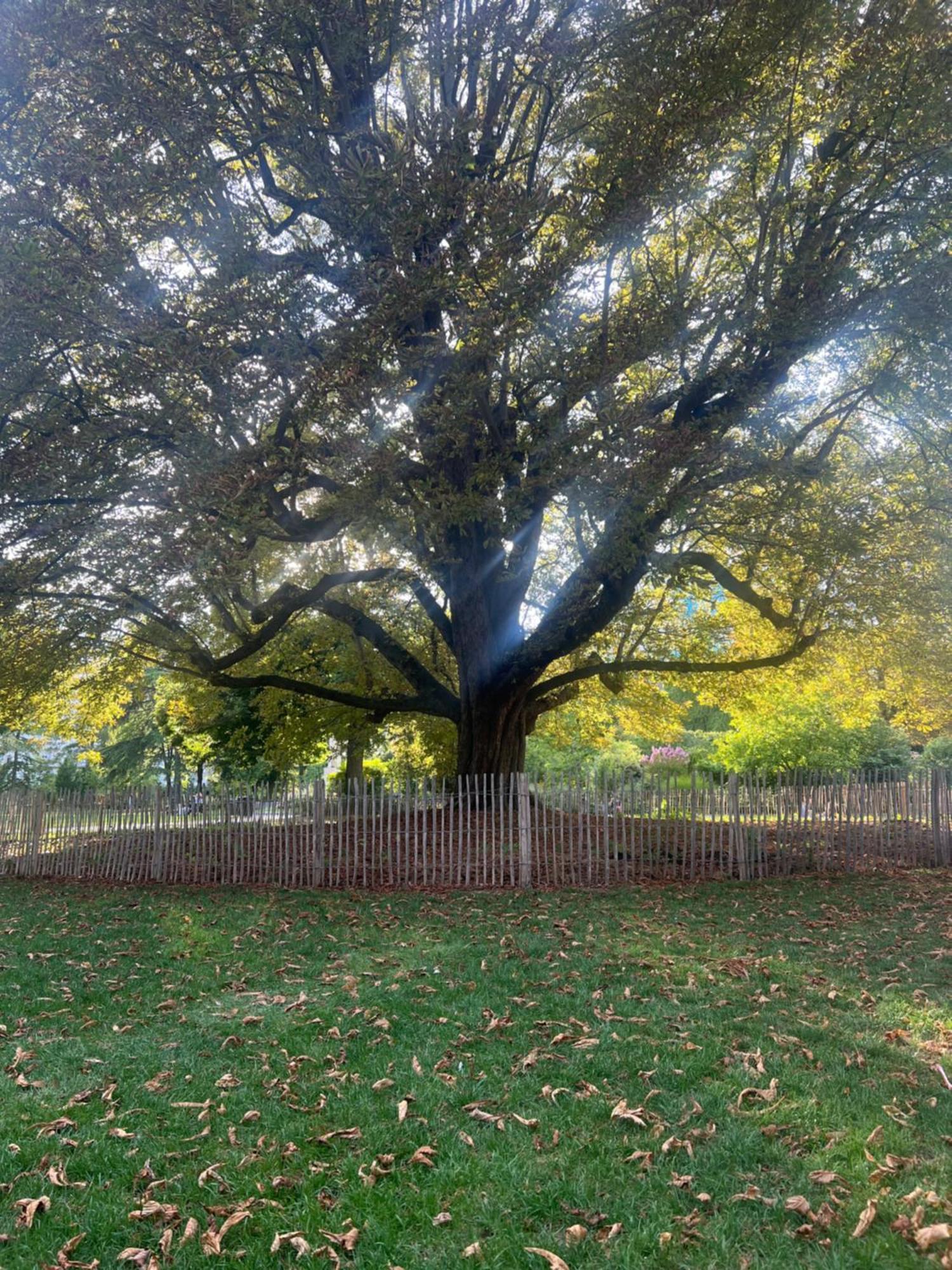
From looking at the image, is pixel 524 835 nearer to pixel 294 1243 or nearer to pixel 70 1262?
pixel 294 1243

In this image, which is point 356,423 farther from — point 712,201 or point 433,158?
point 712,201

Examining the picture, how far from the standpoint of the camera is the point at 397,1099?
4.75m

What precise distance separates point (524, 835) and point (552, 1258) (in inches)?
367

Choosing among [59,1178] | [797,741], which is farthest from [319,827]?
[797,741]

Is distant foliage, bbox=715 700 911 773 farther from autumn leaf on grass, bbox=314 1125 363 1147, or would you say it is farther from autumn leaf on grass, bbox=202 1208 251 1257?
autumn leaf on grass, bbox=202 1208 251 1257

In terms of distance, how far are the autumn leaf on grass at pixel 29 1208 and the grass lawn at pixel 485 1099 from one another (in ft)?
0.08

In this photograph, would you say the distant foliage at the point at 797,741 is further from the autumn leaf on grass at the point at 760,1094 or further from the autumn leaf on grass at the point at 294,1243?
the autumn leaf on grass at the point at 294,1243

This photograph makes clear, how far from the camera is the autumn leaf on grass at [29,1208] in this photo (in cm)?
364

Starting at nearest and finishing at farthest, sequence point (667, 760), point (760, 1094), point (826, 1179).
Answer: point (826, 1179) < point (760, 1094) < point (667, 760)

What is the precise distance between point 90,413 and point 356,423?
11.1 ft

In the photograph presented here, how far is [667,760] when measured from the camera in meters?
32.3

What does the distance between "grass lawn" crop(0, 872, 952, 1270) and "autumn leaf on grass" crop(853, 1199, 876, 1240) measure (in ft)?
0.13

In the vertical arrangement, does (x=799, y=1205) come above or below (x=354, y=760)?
below

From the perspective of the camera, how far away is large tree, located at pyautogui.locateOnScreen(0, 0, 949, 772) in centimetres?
938
